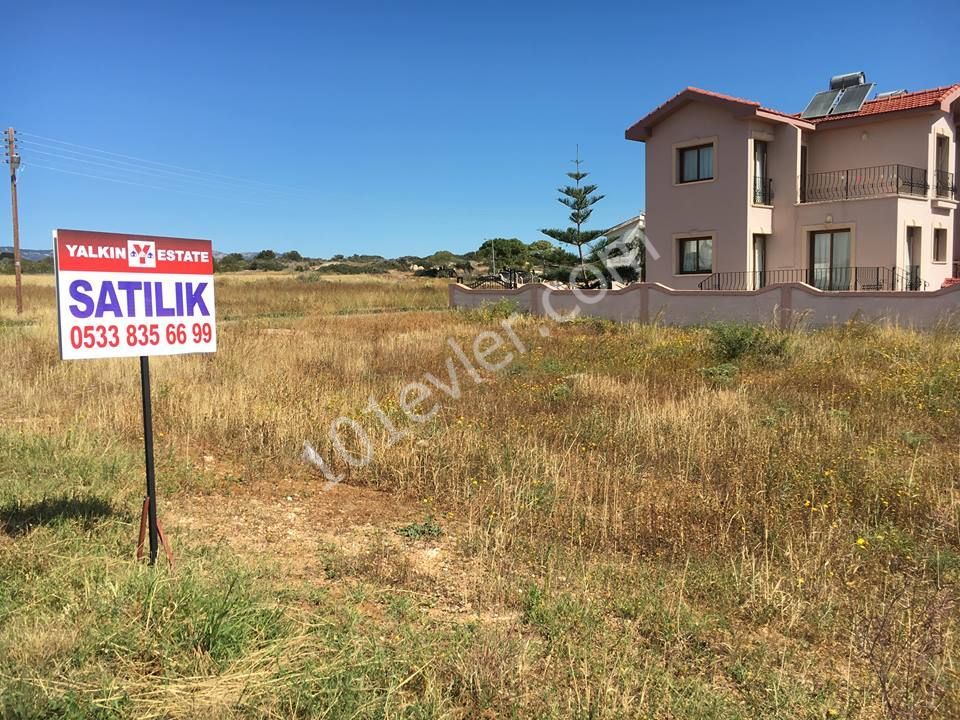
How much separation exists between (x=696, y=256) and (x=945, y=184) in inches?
315

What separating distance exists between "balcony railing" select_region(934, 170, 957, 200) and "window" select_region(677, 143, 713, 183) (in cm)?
688

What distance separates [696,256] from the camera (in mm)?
23047

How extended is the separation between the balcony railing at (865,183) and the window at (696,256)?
336 cm

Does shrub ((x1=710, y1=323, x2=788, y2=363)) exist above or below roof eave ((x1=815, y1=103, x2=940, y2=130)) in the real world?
below

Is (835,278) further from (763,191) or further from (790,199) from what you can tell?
(763,191)

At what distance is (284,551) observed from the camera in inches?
185

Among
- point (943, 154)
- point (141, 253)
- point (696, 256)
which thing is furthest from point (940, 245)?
point (141, 253)

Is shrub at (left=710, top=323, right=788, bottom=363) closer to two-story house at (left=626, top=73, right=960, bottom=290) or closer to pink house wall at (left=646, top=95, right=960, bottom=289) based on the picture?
two-story house at (left=626, top=73, right=960, bottom=290)

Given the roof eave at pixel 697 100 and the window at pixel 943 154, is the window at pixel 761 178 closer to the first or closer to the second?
the roof eave at pixel 697 100

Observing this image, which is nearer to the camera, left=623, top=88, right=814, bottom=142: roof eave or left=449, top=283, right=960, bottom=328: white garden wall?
left=449, top=283, right=960, bottom=328: white garden wall

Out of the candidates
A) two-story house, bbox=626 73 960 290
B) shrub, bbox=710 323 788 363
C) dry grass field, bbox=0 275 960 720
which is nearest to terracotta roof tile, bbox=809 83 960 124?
two-story house, bbox=626 73 960 290

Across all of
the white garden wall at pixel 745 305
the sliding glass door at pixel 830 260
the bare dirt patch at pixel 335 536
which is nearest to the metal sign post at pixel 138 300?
the bare dirt patch at pixel 335 536

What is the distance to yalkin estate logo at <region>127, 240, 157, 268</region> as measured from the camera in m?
3.96

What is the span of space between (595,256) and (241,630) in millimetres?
30908
